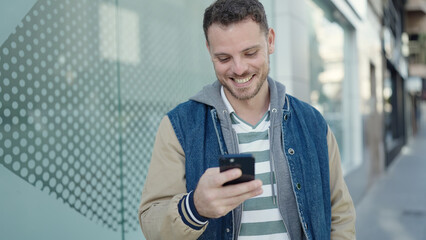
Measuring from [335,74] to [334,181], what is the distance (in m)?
6.31

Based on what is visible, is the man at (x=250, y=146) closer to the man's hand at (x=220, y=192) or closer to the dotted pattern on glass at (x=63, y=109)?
the man's hand at (x=220, y=192)

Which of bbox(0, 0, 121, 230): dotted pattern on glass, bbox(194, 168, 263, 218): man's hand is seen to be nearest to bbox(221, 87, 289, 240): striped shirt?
bbox(194, 168, 263, 218): man's hand

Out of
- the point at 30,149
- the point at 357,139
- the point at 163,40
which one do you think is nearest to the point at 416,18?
the point at 357,139

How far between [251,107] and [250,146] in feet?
0.71

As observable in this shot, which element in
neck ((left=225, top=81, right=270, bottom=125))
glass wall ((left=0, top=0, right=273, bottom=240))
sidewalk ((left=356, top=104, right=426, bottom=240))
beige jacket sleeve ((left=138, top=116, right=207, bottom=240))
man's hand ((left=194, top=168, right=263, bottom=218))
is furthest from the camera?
sidewalk ((left=356, top=104, right=426, bottom=240))

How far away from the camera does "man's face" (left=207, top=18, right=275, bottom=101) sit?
5.81ft

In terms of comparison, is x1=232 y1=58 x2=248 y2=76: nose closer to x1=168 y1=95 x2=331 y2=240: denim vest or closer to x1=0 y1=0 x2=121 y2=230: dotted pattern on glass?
x1=168 y1=95 x2=331 y2=240: denim vest

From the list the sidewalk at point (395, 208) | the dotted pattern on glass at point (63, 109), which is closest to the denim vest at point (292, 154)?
the dotted pattern on glass at point (63, 109)

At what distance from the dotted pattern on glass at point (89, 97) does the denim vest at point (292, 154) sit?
0.98 meters

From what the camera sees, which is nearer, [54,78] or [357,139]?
[54,78]

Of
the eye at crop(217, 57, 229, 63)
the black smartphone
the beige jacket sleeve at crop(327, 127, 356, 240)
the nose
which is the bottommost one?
the beige jacket sleeve at crop(327, 127, 356, 240)

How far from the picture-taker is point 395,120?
58.1 feet

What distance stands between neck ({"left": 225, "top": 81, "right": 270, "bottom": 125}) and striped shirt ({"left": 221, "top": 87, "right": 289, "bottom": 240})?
86 mm

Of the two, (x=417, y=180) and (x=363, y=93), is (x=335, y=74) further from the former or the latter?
(x=417, y=180)
